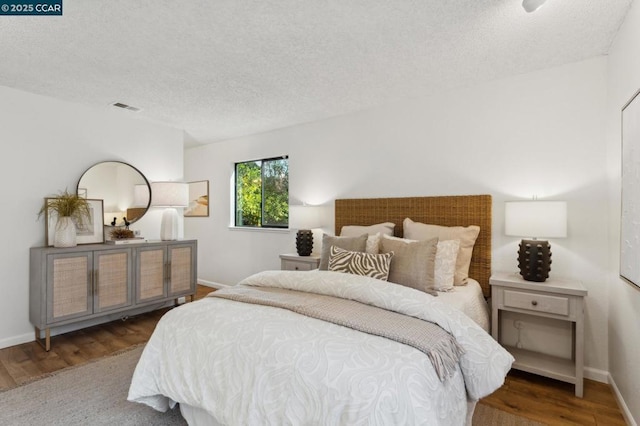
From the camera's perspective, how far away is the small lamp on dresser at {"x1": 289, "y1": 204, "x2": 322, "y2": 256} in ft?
12.3

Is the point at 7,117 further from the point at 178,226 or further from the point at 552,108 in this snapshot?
the point at 552,108

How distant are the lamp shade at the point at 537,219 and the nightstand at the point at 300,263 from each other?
6.05 feet

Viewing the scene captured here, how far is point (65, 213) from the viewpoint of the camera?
3.18 metres

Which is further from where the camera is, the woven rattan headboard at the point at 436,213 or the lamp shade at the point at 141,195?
the lamp shade at the point at 141,195

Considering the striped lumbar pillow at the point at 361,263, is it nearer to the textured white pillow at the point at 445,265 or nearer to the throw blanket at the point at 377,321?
the textured white pillow at the point at 445,265

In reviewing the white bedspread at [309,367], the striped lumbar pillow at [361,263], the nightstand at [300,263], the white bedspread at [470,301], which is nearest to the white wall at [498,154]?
the white bedspread at [470,301]

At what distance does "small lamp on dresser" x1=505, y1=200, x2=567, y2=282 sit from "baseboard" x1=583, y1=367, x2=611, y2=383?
31.3 inches

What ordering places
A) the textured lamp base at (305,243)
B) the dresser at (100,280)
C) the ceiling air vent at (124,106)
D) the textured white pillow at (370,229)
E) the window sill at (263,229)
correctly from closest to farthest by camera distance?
1. the dresser at (100,280)
2. the textured white pillow at (370,229)
3. the ceiling air vent at (124,106)
4. the textured lamp base at (305,243)
5. the window sill at (263,229)

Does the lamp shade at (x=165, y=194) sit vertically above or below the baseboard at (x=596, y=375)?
above

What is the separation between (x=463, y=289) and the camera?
8.34 ft

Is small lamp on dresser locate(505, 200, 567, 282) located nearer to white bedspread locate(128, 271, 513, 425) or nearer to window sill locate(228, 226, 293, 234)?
white bedspread locate(128, 271, 513, 425)

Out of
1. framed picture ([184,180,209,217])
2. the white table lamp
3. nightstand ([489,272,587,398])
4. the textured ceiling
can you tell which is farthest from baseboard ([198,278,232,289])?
nightstand ([489,272,587,398])

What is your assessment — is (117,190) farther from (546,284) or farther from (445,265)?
(546,284)

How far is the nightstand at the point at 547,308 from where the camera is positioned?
2219mm
